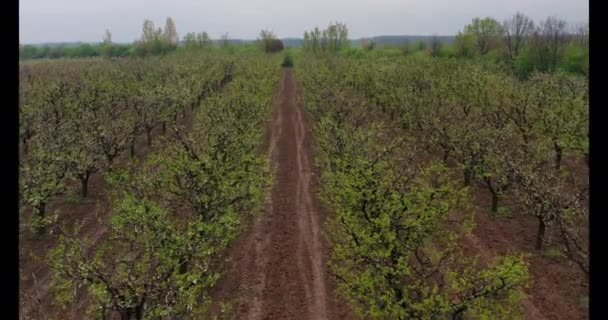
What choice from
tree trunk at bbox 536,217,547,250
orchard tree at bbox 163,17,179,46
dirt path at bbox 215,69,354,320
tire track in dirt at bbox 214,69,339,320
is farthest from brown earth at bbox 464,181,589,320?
orchard tree at bbox 163,17,179,46

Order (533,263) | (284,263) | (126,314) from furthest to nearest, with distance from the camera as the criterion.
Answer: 1. (284,263)
2. (533,263)
3. (126,314)

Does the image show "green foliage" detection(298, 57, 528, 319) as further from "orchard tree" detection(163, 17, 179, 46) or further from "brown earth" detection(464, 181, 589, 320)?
"orchard tree" detection(163, 17, 179, 46)

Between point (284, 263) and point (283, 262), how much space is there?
0.48ft

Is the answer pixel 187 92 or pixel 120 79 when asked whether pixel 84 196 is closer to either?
pixel 187 92

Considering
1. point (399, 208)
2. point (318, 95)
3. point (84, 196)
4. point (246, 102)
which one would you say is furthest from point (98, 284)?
point (318, 95)

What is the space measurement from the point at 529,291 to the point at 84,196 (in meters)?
32.1

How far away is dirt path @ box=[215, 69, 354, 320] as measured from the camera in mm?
23500

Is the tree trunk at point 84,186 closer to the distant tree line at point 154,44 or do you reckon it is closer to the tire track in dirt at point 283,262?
the tire track in dirt at point 283,262

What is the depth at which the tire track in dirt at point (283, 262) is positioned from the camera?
23.6m

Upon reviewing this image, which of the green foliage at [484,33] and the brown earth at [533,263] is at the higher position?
the green foliage at [484,33]

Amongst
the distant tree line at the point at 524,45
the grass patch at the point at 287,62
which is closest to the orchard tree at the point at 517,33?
the distant tree line at the point at 524,45

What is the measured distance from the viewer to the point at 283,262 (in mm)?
28000

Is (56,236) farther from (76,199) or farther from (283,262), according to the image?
(283,262)

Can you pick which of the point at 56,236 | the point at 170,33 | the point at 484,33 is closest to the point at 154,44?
the point at 170,33
